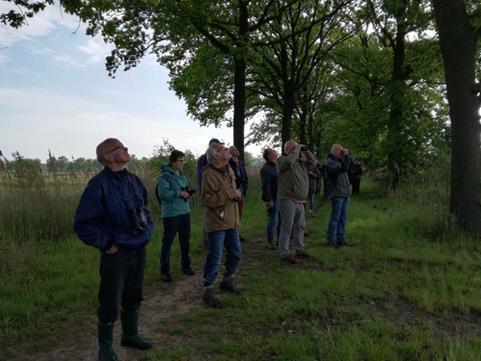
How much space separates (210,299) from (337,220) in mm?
4148

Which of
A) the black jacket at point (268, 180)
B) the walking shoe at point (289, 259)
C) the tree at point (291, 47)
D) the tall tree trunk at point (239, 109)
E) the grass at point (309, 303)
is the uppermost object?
the tree at point (291, 47)

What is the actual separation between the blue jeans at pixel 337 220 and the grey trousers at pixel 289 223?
1271 mm

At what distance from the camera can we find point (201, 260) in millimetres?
7715

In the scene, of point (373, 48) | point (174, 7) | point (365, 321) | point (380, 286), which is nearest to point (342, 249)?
point (380, 286)

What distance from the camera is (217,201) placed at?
524 cm

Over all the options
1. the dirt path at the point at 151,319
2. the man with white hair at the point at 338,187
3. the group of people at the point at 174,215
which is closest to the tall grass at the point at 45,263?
the dirt path at the point at 151,319

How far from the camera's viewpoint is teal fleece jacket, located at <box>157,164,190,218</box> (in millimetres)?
6289

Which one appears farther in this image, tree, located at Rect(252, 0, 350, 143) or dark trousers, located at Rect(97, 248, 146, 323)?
tree, located at Rect(252, 0, 350, 143)

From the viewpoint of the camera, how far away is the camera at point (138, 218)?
3758 mm

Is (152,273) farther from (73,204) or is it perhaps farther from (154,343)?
(73,204)

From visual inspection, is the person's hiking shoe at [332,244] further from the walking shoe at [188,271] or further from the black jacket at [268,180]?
the walking shoe at [188,271]

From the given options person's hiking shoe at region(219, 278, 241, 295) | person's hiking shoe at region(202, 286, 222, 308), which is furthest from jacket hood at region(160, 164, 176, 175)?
person's hiking shoe at region(202, 286, 222, 308)

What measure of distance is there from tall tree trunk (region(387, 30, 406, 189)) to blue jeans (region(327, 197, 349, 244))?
9.82 metres

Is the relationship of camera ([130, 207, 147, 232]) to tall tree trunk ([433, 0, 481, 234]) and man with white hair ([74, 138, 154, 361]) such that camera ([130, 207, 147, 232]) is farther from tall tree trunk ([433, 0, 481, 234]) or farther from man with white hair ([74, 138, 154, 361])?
tall tree trunk ([433, 0, 481, 234])
